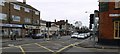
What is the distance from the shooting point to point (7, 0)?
65688mm

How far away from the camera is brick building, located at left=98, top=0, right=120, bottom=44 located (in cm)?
3562

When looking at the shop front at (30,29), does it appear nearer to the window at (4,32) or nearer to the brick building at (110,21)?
the window at (4,32)

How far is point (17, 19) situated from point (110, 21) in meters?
39.8

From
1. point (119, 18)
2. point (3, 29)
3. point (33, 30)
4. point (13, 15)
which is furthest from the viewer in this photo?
point (33, 30)

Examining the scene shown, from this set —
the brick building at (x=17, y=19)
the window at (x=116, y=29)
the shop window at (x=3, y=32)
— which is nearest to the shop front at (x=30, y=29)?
the brick building at (x=17, y=19)

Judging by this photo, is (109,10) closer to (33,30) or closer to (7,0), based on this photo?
(7,0)

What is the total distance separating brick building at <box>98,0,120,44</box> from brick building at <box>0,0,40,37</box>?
30.2 metres

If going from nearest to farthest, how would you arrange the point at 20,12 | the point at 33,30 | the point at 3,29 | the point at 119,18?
1. the point at 119,18
2. the point at 3,29
3. the point at 20,12
4. the point at 33,30

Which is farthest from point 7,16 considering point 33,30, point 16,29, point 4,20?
point 33,30

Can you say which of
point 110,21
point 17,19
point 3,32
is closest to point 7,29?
point 3,32

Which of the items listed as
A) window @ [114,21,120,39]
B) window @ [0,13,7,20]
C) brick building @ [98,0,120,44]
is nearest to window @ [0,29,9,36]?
window @ [0,13,7,20]

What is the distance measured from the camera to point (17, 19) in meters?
72.1

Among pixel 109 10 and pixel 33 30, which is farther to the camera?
pixel 33 30

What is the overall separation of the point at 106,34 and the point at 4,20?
32433 millimetres
